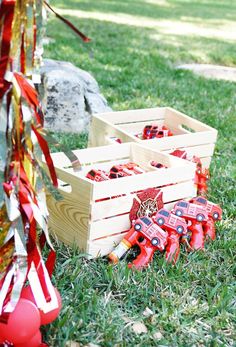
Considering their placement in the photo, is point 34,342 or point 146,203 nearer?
point 34,342

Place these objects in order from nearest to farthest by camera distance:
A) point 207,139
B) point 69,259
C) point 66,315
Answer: point 66,315, point 69,259, point 207,139

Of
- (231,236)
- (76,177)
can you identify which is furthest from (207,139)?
(76,177)

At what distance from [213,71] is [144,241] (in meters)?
5.03

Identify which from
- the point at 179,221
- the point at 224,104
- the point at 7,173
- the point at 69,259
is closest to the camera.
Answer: the point at 7,173

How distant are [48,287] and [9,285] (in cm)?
14

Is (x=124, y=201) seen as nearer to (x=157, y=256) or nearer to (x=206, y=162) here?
(x=157, y=256)

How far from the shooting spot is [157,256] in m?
2.89

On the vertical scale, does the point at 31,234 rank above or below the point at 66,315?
above

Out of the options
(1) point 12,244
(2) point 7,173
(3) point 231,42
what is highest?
(2) point 7,173

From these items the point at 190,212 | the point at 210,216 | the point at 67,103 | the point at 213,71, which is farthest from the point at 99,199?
the point at 213,71

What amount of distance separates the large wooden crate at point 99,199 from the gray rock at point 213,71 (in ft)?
14.0

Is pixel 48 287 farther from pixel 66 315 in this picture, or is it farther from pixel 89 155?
pixel 89 155

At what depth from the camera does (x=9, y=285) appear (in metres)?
2.03

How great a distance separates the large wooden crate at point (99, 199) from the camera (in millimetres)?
2750
